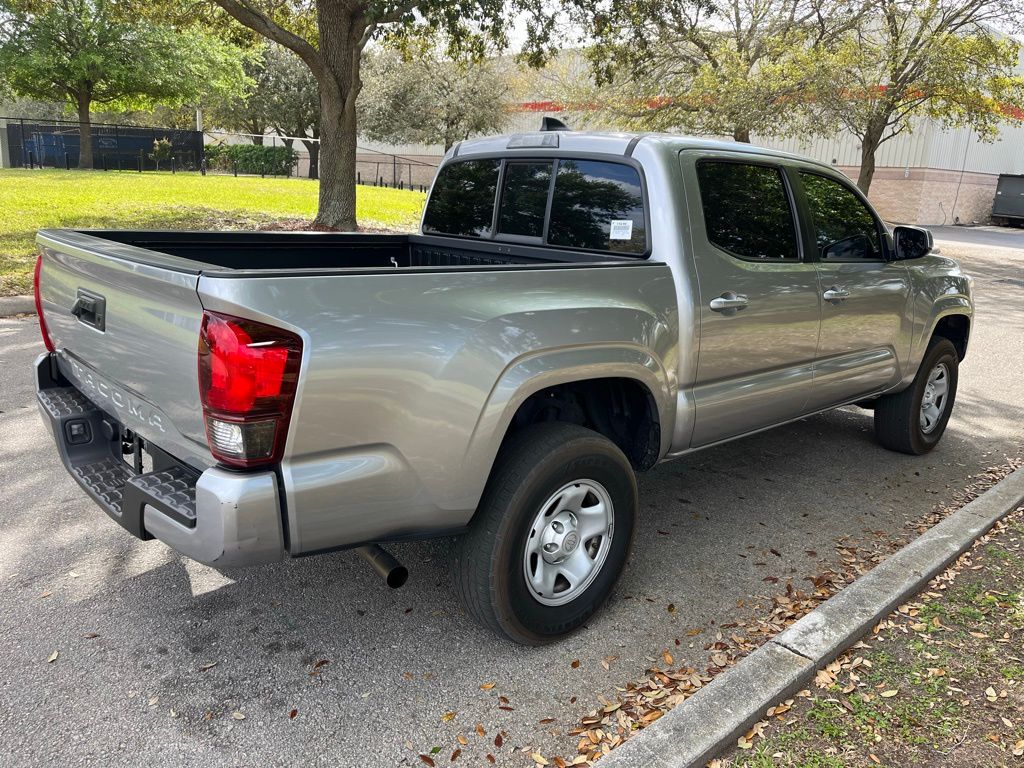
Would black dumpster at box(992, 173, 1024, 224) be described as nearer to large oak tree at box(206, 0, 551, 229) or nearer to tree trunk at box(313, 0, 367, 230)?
large oak tree at box(206, 0, 551, 229)

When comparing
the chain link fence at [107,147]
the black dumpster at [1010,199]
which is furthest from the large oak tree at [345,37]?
the black dumpster at [1010,199]

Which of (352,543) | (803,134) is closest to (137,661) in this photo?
(352,543)

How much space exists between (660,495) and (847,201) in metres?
1.98

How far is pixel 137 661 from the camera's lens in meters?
2.89

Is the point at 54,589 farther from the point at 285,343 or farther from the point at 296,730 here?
the point at 285,343

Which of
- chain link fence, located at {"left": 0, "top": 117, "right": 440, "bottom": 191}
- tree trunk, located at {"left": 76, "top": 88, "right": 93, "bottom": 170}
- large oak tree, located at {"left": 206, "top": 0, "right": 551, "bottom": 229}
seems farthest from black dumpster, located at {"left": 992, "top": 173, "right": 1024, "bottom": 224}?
tree trunk, located at {"left": 76, "top": 88, "right": 93, "bottom": 170}

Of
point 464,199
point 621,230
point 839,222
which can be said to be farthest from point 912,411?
point 464,199

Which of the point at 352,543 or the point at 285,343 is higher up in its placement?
the point at 285,343

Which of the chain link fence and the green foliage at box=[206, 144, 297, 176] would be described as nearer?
the chain link fence

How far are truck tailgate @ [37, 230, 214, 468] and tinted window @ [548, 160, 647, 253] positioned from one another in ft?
6.18

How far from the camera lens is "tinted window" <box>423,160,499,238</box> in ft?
14.4

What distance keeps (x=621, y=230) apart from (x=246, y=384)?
1997mm

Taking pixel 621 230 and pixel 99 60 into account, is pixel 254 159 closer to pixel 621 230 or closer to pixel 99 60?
pixel 99 60

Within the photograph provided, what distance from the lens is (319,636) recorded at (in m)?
3.12
